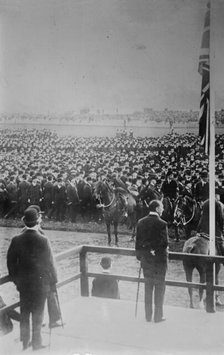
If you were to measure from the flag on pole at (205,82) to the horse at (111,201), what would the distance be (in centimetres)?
322

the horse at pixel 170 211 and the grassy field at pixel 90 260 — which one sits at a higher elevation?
the horse at pixel 170 211

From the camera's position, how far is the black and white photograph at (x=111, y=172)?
4359mm

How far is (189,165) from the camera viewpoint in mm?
7988

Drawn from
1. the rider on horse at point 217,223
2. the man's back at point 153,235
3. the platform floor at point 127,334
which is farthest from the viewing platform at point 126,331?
the rider on horse at point 217,223

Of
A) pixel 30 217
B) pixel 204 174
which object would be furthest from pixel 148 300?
pixel 204 174

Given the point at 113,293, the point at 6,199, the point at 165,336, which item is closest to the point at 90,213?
the point at 6,199

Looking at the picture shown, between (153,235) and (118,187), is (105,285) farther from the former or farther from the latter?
(118,187)

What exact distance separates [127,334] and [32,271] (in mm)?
1156

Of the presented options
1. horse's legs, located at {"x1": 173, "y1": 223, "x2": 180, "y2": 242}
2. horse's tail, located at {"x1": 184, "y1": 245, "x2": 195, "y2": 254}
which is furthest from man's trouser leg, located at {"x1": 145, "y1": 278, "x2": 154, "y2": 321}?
horse's legs, located at {"x1": 173, "y1": 223, "x2": 180, "y2": 242}

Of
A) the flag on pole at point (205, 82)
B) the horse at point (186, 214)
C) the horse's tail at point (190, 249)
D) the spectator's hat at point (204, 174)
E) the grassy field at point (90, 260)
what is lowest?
the grassy field at point (90, 260)

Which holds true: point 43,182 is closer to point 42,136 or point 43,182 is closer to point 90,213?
point 90,213

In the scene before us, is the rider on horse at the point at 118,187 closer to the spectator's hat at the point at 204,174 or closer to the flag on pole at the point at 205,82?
the spectator's hat at the point at 204,174

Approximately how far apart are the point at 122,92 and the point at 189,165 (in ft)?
6.45

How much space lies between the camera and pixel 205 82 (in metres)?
5.46
